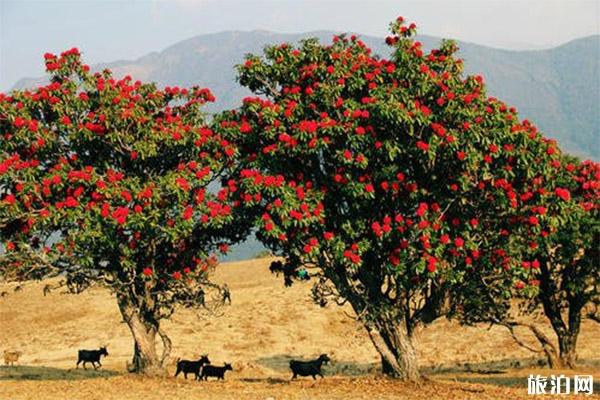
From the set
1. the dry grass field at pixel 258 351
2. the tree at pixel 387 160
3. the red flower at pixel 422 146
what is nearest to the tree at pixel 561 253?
the tree at pixel 387 160

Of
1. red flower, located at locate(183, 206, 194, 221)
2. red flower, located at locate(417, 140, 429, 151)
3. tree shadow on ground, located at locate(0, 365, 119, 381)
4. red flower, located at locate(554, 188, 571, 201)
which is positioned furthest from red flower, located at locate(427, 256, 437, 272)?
tree shadow on ground, located at locate(0, 365, 119, 381)

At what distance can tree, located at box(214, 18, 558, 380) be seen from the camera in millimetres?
18750

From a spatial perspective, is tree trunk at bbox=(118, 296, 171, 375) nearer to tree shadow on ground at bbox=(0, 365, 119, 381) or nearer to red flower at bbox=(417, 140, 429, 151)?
tree shadow on ground at bbox=(0, 365, 119, 381)

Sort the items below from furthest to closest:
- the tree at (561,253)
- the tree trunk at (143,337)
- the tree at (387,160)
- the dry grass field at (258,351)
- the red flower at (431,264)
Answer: the tree trunk at (143,337) < the dry grass field at (258,351) < the tree at (561,253) < the tree at (387,160) < the red flower at (431,264)

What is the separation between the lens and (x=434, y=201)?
20172 millimetres

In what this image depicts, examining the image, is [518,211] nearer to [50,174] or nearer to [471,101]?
[471,101]

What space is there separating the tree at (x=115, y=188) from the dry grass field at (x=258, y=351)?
146 inches

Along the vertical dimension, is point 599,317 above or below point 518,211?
below

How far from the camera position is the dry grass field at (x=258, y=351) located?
70.2 feet

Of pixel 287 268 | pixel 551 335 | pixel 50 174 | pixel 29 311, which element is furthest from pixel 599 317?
pixel 29 311

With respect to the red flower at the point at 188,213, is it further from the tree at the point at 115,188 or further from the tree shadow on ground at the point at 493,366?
the tree shadow on ground at the point at 493,366

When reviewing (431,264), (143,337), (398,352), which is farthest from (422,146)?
(143,337)

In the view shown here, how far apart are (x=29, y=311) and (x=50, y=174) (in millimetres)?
36164

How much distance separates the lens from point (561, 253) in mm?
26719
